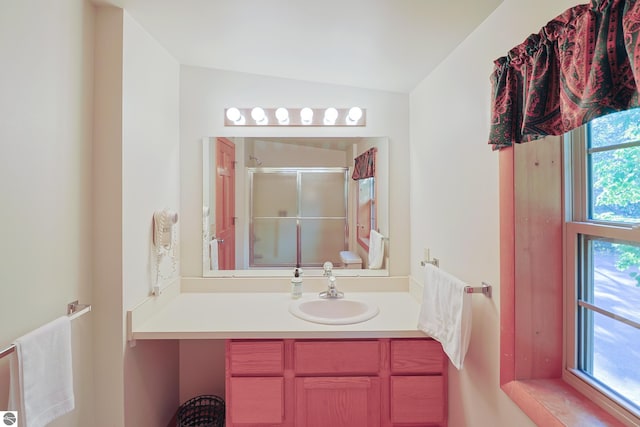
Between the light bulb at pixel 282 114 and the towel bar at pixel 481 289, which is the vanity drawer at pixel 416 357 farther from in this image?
the light bulb at pixel 282 114

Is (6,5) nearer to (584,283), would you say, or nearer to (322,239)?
(322,239)

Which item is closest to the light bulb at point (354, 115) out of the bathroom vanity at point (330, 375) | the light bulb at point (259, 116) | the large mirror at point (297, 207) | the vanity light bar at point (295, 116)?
the vanity light bar at point (295, 116)

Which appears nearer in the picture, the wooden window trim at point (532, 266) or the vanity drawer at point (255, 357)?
the wooden window trim at point (532, 266)

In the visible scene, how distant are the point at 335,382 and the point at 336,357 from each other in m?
0.13

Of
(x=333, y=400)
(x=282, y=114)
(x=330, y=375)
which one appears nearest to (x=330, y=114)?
(x=282, y=114)

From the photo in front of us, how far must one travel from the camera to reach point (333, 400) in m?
1.59

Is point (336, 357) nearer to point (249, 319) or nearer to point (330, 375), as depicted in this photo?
point (330, 375)

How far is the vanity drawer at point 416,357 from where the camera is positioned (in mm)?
1591

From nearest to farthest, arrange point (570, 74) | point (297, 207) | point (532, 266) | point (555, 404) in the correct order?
point (570, 74) < point (555, 404) < point (532, 266) < point (297, 207)

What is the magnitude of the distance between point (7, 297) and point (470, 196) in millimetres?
1724

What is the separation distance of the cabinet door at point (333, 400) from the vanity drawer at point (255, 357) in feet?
0.50

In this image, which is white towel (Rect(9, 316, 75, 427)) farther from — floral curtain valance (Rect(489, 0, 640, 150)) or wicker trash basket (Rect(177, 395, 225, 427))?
floral curtain valance (Rect(489, 0, 640, 150))

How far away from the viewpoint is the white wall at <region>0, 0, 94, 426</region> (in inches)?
38.9

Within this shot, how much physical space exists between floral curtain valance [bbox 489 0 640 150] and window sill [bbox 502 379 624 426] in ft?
2.76
